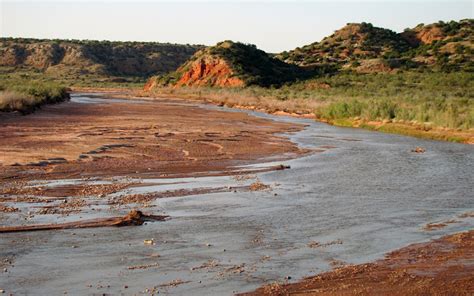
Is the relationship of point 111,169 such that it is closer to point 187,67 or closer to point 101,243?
point 101,243

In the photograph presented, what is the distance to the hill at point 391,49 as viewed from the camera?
7425cm

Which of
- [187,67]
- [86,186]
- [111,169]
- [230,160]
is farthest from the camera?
[187,67]

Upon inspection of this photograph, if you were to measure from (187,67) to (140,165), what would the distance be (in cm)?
6674

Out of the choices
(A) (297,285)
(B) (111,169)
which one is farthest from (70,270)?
(B) (111,169)

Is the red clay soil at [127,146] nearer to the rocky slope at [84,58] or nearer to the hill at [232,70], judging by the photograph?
the hill at [232,70]

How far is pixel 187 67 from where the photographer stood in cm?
8350

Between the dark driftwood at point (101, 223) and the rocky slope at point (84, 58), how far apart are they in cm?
11386

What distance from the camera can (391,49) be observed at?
90.7 m

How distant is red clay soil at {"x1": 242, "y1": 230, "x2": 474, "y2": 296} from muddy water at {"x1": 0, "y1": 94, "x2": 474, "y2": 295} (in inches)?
12.3

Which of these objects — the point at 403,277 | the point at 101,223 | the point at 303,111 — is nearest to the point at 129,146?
the point at 101,223

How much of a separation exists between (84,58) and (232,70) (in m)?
64.4

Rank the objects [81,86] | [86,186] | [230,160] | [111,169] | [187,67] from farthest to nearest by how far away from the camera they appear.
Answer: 1. [81,86]
2. [187,67]
3. [230,160]
4. [111,169]
5. [86,186]

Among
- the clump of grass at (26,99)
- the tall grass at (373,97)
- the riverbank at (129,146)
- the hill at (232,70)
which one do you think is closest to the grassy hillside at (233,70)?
the hill at (232,70)

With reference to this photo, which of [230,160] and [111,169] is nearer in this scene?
[111,169]
